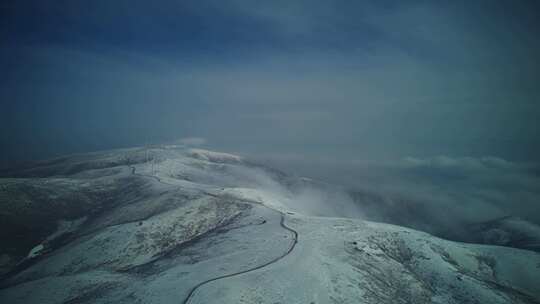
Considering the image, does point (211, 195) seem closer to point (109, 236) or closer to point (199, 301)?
point (109, 236)

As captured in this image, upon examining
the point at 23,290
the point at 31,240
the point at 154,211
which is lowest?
the point at 31,240

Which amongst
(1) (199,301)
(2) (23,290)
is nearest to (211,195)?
(2) (23,290)

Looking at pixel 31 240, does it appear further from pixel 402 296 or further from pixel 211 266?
pixel 402 296

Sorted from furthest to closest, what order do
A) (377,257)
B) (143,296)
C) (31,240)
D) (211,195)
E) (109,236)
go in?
1. (211,195)
2. (31,240)
3. (109,236)
4. (377,257)
5. (143,296)

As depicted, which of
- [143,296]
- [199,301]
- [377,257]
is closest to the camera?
[199,301]

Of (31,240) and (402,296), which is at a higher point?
(402,296)

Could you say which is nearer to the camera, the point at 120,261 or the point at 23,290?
the point at 23,290
